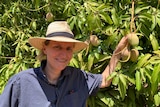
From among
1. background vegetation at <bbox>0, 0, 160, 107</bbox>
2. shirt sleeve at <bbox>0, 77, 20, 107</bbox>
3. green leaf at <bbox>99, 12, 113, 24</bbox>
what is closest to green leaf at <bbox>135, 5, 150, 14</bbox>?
background vegetation at <bbox>0, 0, 160, 107</bbox>

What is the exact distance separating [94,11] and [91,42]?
164 millimetres

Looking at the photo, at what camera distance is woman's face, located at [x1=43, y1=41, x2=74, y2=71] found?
6.09ft

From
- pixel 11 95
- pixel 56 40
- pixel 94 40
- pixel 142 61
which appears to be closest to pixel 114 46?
pixel 94 40

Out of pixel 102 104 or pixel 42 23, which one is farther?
pixel 42 23

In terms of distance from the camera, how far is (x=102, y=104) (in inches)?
86.0

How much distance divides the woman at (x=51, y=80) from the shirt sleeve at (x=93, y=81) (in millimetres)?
57

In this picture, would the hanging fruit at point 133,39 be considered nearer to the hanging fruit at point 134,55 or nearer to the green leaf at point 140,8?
the hanging fruit at point 134,55

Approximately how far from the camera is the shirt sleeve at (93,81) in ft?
6.86

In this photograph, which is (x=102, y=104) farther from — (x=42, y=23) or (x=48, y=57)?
(x=42, y=23)

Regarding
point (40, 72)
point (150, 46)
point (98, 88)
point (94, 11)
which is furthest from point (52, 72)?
point (150, 46)

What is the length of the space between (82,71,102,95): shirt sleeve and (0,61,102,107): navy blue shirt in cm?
7

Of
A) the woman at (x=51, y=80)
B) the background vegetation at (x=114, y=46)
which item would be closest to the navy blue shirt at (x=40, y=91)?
the woman at (x=51, y=80)

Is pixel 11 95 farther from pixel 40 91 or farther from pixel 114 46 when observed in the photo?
pixel 114 46

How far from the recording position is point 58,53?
1853 millimetres
